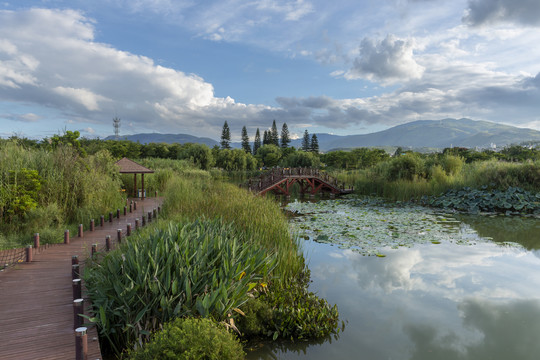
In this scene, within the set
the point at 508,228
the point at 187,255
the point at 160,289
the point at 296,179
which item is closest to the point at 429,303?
the point at 187,255

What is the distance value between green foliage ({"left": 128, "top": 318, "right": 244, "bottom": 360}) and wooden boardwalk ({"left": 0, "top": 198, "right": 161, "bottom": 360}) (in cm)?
78

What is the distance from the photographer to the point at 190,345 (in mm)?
3105

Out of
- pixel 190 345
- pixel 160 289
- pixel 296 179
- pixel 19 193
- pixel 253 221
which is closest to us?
pixel 190 345

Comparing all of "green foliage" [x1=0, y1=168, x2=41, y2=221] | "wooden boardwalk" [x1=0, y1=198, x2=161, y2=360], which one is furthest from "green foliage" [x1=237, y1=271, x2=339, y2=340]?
"green foliage" [x1=0, y1=168, x2=41, y2=221]

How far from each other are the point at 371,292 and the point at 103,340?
16.0 ft

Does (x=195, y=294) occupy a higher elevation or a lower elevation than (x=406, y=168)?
lower

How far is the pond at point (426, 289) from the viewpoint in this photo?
176 inches

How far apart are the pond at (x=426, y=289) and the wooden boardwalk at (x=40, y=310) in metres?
2.37

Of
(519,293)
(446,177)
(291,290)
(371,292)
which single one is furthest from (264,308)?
(446,177)

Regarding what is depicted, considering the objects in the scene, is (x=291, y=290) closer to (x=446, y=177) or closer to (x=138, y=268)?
(x=138, y=268)

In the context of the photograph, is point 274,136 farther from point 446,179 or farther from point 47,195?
point 47,195

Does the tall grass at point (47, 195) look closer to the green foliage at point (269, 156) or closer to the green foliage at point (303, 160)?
the green foliage at point (303, 160)

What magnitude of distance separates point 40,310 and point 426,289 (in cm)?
687

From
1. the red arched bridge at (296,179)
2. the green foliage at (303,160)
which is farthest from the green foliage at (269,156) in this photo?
the red arched bridge at (296,179)
